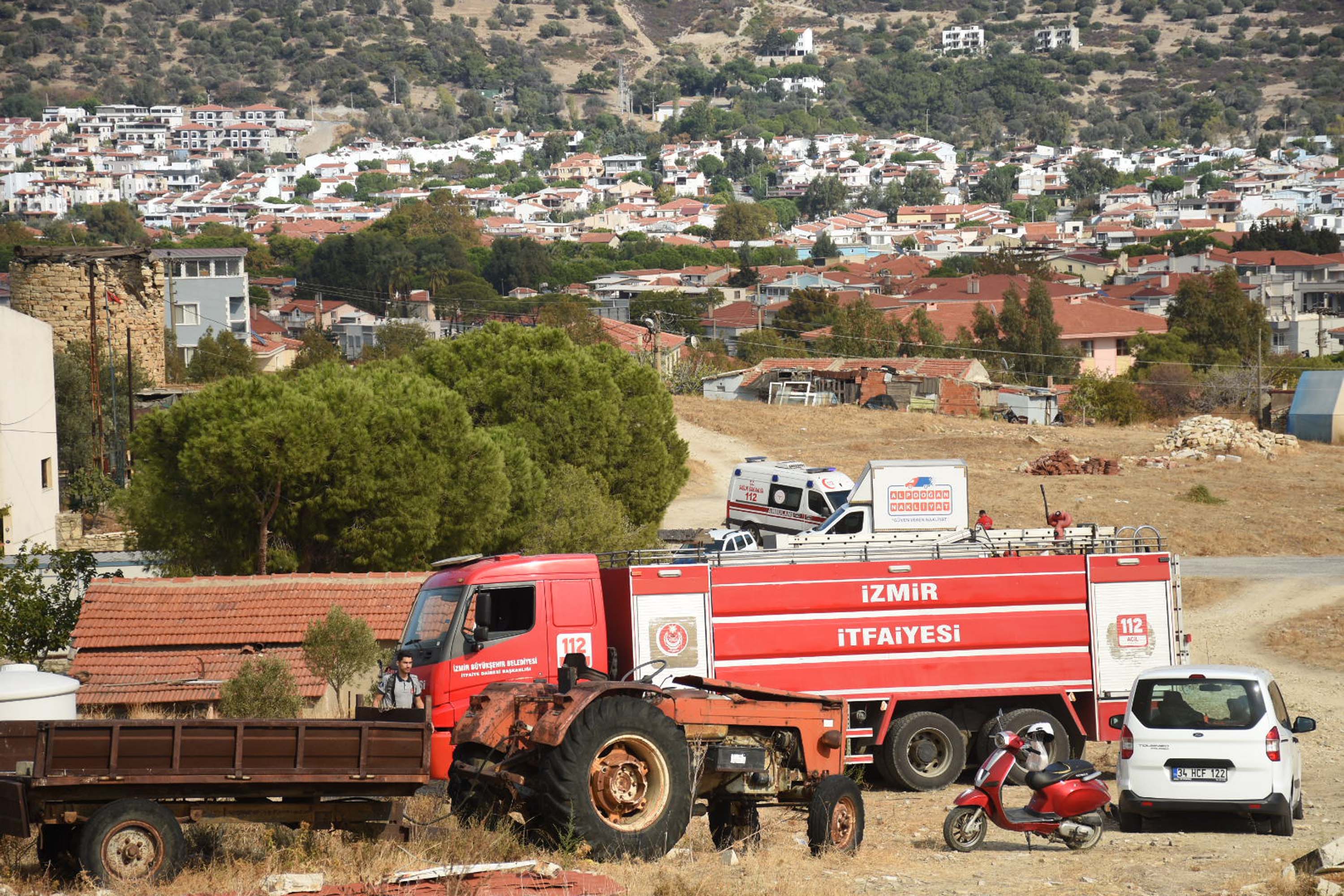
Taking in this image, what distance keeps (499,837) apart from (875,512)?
1521 centimetres

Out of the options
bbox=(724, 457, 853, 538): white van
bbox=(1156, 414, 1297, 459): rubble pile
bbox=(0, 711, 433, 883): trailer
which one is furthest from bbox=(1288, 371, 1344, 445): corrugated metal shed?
bbox=(0, 711, 433, 883): trailer

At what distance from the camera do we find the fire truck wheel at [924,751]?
15.4 m

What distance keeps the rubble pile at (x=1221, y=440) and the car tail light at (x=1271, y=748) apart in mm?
35639

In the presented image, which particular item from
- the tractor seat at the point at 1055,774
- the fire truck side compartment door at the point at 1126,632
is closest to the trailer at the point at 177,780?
the tractor seat at the point at 1055,774

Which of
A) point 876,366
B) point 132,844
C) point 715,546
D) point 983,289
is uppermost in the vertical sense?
point 983,289

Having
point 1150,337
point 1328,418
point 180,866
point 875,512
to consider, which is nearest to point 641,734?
point 180,866

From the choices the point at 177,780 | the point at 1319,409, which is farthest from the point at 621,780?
the point at 1319,409

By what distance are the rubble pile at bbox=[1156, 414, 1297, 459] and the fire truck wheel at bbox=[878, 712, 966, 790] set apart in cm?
3326

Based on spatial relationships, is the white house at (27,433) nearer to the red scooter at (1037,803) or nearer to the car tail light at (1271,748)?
the red scooter at (1037,803)

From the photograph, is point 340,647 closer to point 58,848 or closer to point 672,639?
point 672,639

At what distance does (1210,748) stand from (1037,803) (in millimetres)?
1622

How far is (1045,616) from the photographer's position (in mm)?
15930

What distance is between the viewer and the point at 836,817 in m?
11.5

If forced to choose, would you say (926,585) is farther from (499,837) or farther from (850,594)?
(499,837)
